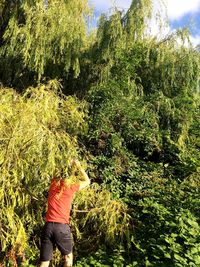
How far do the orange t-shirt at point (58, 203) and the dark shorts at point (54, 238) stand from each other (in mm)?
64

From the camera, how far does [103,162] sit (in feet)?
21.1

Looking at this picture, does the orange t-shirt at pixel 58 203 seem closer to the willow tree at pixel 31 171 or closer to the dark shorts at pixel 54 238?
the dark shorts at pixel 54 238

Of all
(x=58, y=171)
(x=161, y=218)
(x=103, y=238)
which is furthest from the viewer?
(x=103, y=238)

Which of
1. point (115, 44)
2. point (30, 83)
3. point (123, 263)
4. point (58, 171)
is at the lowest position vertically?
point (123, 263)

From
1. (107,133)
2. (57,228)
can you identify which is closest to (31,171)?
(57,228)

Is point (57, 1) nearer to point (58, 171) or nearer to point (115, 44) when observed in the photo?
point (115, 44)

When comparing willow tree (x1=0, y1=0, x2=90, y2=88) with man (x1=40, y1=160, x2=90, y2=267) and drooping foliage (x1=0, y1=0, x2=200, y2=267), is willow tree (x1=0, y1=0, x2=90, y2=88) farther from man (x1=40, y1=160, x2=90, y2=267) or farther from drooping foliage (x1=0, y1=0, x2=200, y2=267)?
man (x1=40, y1=160, x2=90, y2=267)

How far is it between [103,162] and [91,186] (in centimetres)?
65

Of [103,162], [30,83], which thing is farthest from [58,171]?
[30,83]

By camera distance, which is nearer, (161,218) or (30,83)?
(161,218)

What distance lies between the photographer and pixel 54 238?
4.52m

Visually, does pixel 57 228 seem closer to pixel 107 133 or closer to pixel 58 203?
pixel 58 203

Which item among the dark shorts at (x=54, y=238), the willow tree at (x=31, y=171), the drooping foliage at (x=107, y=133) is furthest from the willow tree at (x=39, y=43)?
the dark shorts at (x=54, y=238)

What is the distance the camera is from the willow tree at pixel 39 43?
7.05 metres
